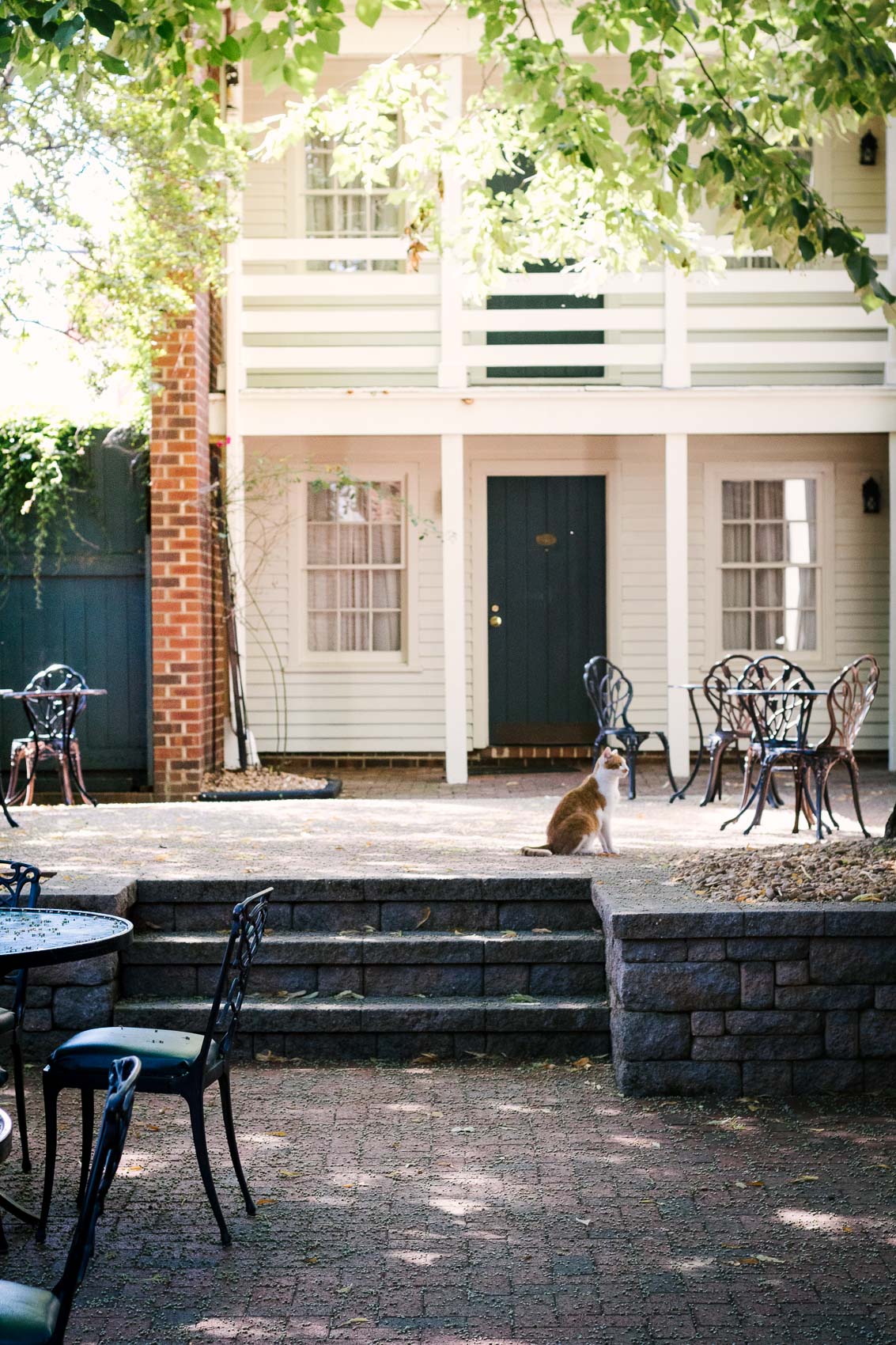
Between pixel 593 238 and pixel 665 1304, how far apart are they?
276 inches

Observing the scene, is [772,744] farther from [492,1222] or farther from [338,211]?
[338,211]

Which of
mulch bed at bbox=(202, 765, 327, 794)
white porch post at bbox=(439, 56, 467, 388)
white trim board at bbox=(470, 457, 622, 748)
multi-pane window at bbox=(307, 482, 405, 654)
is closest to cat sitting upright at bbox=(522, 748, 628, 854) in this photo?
mulch bed at bbox=(202, 765, 327, 794)

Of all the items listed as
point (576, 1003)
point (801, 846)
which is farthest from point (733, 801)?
point (576, 1003)

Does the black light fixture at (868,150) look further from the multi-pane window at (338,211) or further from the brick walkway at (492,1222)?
the brick walkway at (492,1222)

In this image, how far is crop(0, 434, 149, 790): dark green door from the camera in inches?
421

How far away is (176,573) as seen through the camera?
10.4 meters

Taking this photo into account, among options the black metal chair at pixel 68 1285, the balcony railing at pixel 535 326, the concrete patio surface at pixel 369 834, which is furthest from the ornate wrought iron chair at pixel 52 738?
the black metal chair at pixel 68 1285

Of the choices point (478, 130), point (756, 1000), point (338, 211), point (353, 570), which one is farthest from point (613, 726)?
point (756, 1000)

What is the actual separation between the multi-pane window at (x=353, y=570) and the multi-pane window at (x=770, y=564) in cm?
295

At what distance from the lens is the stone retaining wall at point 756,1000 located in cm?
484

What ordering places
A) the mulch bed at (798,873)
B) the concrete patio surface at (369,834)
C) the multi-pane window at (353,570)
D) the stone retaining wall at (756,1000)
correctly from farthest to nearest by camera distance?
the multi-pane window at (353,570) < the concrete patio surface at (369,834) < the mulch bed at (798,873) < the stone retaining wall at (756,1000)

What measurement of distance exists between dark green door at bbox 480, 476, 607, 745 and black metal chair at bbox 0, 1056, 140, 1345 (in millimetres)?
10329

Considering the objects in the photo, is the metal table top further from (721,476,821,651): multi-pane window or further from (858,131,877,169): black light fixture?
(858,131,877,169): black light fixture

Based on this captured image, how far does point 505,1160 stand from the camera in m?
4.21
